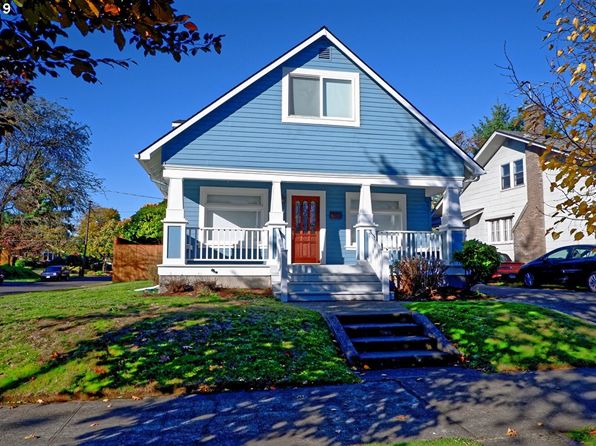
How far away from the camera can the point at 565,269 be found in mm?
15938

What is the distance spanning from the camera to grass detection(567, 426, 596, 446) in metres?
3.83

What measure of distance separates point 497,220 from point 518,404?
A: 22.9m

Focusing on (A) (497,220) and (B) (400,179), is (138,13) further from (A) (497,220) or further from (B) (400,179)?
(A) (497,220)

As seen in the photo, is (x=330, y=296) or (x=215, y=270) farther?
(x=215, y=270)

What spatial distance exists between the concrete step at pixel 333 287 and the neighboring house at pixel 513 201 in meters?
13.1

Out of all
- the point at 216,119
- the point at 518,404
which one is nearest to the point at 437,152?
the point at 216,119

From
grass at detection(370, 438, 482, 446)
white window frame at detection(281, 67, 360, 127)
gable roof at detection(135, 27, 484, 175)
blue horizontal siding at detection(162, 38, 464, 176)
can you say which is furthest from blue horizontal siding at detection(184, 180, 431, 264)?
grass at detection(370, 438, 482, 446)

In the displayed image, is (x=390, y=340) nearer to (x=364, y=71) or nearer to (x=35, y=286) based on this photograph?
→ (x=364, y=71)

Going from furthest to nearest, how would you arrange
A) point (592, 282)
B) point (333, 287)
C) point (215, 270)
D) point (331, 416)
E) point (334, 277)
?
point (592, 282), point (215, 270), point (334, 277), point (333, 287), point (331, 416)

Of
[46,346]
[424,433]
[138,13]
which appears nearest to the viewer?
[138,13]

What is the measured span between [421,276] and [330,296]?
2.42m

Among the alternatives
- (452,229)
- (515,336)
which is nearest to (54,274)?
(452,229)

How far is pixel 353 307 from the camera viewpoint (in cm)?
948

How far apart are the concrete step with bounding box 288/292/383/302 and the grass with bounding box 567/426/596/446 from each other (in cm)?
701
